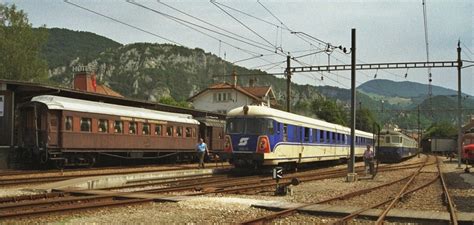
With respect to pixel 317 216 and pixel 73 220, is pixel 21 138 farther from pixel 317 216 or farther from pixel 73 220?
pixel 317 216

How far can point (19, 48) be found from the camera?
55156 mm

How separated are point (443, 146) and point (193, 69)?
128 metres

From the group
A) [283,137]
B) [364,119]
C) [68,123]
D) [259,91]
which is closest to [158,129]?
[68,123]

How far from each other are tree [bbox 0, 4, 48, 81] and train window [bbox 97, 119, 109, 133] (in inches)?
1305

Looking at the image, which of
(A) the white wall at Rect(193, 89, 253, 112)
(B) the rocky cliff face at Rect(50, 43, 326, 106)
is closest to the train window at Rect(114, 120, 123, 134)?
(A) the white wall at Rect(193, 89, 253, 112)

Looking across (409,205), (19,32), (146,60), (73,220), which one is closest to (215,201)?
(73,220)

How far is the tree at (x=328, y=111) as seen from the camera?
290 feet

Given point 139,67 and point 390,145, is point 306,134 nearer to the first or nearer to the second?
point 390,145

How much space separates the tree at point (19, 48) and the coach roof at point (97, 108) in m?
29.2

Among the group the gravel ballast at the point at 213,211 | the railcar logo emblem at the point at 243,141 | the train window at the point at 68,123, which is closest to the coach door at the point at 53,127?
the train window at the point at 68,123

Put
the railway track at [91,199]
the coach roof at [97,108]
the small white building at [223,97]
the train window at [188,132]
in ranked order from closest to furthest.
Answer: the railway track at [91,199]
the coach roof at [97,108]
the train window at [188,132]
the small white building at [223,97]

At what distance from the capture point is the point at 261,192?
50.6 feet

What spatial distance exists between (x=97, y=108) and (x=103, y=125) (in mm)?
883

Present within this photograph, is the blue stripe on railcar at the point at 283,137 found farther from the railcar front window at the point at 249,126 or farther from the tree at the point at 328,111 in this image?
the tree at the point at 328,111
